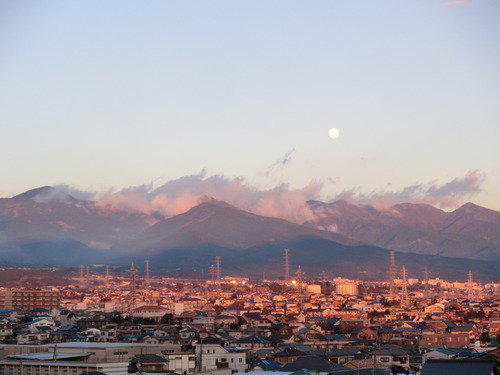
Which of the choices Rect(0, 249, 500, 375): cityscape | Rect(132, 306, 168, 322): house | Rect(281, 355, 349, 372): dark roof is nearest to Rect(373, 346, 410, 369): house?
Rect(0, 249, 500, 375): cityscape

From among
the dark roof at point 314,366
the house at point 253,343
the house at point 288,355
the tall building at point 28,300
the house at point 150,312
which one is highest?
the tall building at point 28,300

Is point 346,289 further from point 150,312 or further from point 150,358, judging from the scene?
point 150,358

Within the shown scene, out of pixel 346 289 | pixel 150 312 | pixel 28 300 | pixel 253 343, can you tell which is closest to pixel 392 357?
pixel 253 343

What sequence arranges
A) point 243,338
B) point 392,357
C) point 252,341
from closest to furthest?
point 392,357 → point 252,341 → point 243,338

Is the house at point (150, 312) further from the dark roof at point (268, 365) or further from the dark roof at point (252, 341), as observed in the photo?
the dark roof at point (268, 365)

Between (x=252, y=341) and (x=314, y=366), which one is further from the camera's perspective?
(x=252, y=341)

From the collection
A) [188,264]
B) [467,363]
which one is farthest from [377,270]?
[467,363]

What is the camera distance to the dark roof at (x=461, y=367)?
1719 centimetres

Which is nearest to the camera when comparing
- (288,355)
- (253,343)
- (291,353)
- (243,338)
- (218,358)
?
(218,358)

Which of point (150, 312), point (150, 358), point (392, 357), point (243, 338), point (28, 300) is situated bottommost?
point (392, 357)

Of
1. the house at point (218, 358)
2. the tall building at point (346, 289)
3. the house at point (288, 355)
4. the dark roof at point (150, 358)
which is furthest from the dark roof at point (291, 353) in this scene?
the tall building at point (346, 289)

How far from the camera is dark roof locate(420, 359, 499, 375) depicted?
17.2 m

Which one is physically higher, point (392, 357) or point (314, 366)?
point (392, 357)

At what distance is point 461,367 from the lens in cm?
1747
